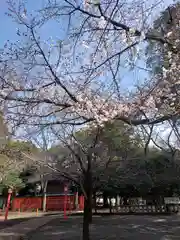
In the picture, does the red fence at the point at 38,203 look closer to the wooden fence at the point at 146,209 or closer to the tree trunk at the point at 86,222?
the wooden fence at the point at 146,209

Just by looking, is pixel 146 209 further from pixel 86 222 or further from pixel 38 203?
pixel 86 222

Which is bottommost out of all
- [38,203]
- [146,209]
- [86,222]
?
[86,222]

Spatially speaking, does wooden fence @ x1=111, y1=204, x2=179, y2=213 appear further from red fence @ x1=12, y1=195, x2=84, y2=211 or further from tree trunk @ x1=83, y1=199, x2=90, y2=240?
tree trunk @ x1=83, y1=199, x2=90, y2=240

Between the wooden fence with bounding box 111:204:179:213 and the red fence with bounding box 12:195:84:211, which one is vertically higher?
the red fence with bounding box 12:195:84:211

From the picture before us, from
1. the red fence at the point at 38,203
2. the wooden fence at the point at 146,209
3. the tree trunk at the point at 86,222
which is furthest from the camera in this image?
the red fence at the point at 38,203

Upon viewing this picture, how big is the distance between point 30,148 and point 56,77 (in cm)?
859

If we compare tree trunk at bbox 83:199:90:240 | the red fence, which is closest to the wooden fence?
the red fence

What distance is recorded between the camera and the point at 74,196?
1174 inches

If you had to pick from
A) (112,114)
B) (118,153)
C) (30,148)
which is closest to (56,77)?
(112,114)

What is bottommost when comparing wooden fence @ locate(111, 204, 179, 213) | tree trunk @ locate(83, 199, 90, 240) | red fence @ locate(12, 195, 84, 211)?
tree trunk @ locate(83, 199, 90, 240)

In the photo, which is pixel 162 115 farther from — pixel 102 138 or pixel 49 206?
pixel 49 206

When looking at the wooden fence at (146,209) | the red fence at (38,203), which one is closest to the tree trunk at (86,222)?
the wooden fence at (146,209)

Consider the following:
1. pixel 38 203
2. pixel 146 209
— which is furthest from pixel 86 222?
pixel 38 203

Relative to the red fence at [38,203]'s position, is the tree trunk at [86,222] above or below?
below
